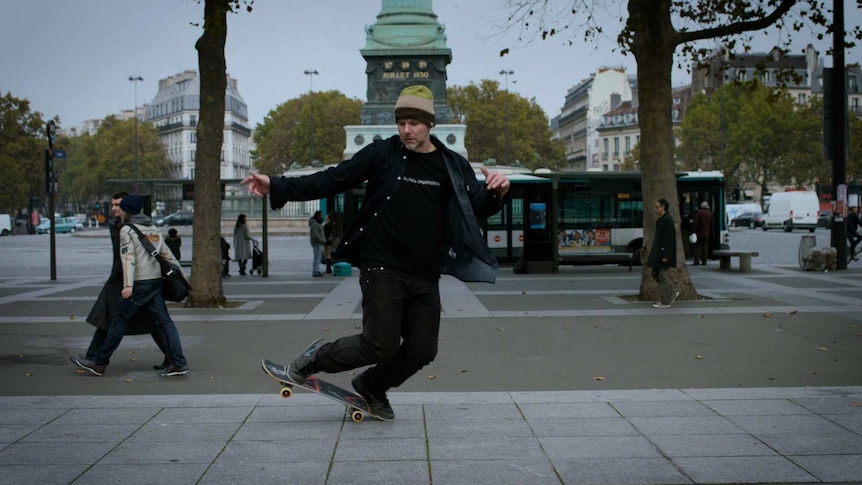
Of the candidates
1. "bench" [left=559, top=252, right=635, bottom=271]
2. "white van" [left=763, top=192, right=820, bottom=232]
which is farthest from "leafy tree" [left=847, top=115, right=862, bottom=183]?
"bench" [left=559, top=252, right=635, bottom=271]

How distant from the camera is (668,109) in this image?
15.7 metres

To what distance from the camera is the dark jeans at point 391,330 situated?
5812 mm

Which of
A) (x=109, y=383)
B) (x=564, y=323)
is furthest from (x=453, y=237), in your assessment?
(x=564, y=323)

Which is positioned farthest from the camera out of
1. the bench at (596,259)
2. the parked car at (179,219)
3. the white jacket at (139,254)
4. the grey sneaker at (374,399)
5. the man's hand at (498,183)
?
the parked car at (179,219)

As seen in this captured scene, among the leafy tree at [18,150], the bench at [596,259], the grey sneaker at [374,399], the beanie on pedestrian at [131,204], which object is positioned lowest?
the grey sneaker at [374,399]

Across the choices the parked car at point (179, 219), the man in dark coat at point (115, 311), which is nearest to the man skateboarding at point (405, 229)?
the man in dark coat at point (115, 311)

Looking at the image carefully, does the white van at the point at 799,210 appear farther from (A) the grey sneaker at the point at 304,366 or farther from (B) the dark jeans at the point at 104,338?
(A) the grey sneaker at the point at 304,366

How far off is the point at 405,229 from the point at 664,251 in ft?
32.4

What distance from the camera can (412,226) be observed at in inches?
231

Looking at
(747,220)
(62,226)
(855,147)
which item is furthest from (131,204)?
(855,147)

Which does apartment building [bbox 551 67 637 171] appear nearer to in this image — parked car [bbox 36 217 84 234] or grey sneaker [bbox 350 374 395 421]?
parked car [bbox 36 217 84 234]

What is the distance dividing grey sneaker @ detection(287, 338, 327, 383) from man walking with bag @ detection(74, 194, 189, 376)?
2.85 metres

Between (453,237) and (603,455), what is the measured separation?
60.4 inches

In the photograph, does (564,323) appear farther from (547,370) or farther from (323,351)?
(323,351)
